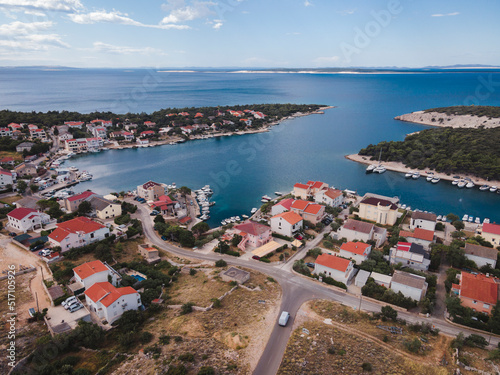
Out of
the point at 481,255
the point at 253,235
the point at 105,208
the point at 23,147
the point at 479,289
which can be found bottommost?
the point at 253,235

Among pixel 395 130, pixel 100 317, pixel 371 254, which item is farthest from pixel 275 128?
pixel 100 317

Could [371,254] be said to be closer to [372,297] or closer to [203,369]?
[372,297]

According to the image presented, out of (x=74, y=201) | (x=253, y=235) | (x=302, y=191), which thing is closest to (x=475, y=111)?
(x=302, y=191)

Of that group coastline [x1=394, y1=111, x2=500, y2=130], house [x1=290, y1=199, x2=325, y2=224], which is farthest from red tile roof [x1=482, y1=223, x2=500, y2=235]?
coastline [x1=394, y1=111, x2=500, y2=130]

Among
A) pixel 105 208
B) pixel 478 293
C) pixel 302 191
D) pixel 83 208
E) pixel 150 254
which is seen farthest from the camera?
pixel 302 191

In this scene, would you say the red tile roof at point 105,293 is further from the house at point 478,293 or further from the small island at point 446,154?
the small island at point 446,154

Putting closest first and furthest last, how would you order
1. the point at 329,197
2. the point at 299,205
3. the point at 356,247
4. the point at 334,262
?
the point at 334,262 < the point at 356,247 < the point at 299,205 < the point at 329,197

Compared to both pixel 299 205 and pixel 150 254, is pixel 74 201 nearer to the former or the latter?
pixel 150 254
